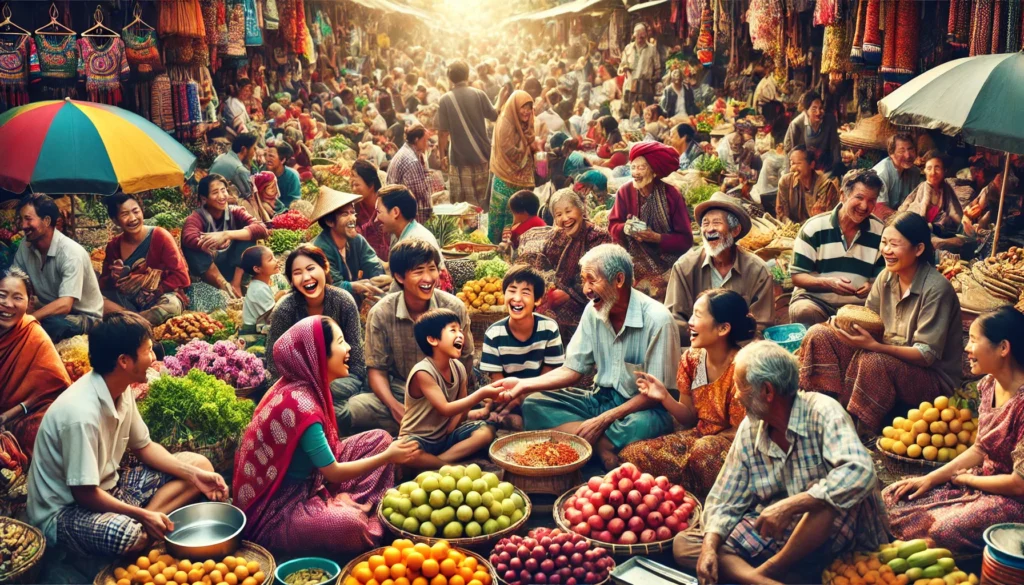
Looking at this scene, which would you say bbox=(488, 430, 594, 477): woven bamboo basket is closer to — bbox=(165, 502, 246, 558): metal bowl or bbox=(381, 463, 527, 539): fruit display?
bbox=(381, 463, 527, 539): fruit display

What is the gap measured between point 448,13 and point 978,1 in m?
63.3

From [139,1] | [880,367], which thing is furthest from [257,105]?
[880,367]

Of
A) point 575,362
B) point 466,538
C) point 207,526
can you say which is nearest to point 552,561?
point 466,538

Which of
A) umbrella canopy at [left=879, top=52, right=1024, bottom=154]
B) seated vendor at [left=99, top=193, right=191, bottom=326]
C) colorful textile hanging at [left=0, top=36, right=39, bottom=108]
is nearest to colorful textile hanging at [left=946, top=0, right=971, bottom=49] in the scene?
umbrella canopy at [left=879, top=52, right=1024, bottom=154]

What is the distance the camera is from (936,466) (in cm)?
479

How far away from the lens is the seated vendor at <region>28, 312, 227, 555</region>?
4.12 meters

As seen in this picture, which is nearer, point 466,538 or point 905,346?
point 466,538

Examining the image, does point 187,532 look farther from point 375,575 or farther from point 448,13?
point 448,13

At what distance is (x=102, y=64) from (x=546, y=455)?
19.8ft

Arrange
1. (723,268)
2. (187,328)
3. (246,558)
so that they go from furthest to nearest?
(187,328), (723,268), (246,558)

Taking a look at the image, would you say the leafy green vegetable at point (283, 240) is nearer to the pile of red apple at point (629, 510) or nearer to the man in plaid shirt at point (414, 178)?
the man in plaid shirt at point (414, 178)

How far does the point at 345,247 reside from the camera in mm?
6957

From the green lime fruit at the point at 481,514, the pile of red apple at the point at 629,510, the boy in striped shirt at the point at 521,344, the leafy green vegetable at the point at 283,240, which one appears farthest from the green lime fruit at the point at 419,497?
the leafy green vegetable at the point at 283,240

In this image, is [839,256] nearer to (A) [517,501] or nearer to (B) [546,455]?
(B) [546,455]
